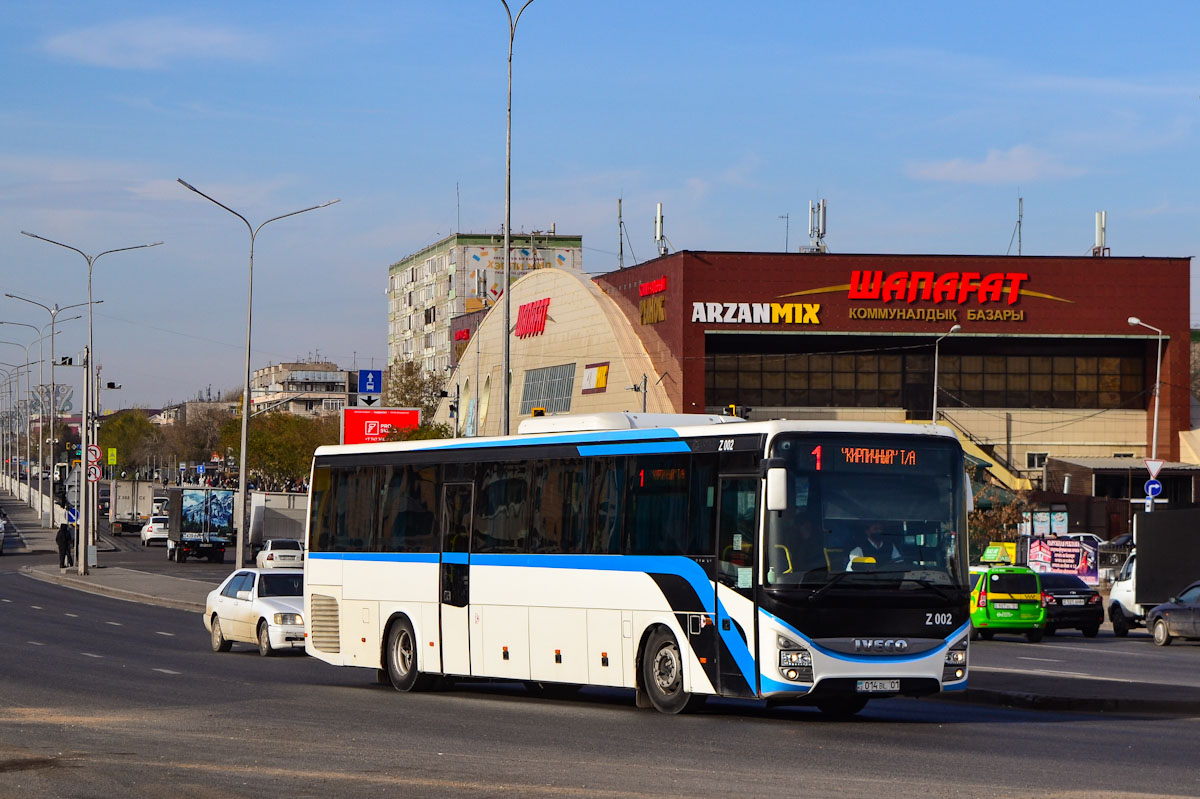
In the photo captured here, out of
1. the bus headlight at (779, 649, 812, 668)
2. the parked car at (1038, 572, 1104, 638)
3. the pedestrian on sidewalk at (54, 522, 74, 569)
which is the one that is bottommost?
the pedestrian on sidewalk at (54, 522, 74, 569)

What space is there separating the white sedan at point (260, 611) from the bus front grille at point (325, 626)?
551cm

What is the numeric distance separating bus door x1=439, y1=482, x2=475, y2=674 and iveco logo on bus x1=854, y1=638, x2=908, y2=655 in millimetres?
5470

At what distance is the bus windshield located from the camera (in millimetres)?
15117

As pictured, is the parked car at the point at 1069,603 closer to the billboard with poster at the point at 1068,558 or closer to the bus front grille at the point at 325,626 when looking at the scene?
the billboard with poster at the point at 1068,558

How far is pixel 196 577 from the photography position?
56.2 m

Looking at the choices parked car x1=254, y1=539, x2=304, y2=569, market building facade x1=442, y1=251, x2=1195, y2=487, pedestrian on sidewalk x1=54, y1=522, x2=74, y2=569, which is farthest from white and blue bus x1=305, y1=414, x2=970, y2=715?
market building facade x1=442, y1=251, x2=1195, y2=487

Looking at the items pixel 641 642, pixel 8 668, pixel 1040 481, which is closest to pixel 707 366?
pixel 1040 481

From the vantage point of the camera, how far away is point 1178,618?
30.6 metres

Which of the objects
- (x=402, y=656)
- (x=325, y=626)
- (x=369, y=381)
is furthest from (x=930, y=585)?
(x=369, y=381)

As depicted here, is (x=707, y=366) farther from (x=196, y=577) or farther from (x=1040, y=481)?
(x=196, y=577)

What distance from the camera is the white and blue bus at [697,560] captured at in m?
A: 15.1

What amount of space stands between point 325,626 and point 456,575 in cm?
327

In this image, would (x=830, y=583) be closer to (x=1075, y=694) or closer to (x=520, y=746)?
(x=520, y=746)

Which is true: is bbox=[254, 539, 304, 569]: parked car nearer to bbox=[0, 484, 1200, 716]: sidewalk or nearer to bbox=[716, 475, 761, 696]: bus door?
bbox=[0, 484, 1200, 716]: sidewalk
